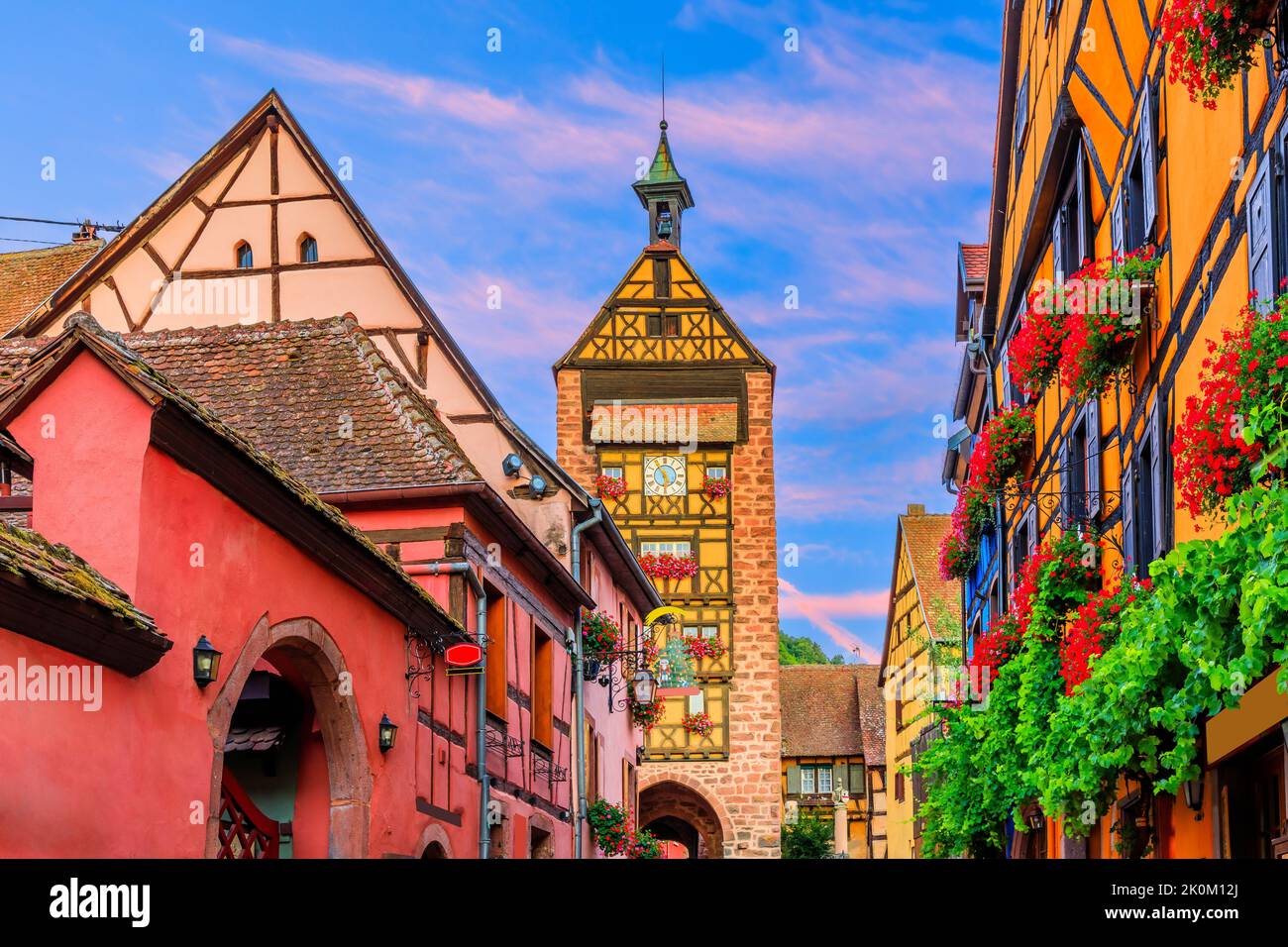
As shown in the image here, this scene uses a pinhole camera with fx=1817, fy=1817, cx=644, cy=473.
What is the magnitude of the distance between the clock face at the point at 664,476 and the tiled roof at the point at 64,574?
91.2 feet

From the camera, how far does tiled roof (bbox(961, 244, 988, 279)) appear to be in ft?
68.9

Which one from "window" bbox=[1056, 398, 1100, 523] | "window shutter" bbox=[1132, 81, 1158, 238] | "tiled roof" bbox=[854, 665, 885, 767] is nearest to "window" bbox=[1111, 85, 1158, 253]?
"window shutter" bbox=[1132, 81, 1158, 238]

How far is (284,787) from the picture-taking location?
1179 cm

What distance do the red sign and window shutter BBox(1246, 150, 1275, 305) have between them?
6.72 m

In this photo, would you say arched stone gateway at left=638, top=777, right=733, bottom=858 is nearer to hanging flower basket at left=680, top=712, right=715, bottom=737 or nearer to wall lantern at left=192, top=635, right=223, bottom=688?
hanging flower basket at left=680, top=712, right=715, bottom=737

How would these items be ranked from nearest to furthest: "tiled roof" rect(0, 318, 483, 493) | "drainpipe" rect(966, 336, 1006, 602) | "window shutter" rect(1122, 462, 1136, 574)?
"window shutter" rect(1122, 462, 1136, 574) < "tiled roof" rect(0, 318, 483, 493) < "drainpipe" rect(966, 336, 1006, 602)

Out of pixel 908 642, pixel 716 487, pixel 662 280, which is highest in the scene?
pixel 662 280

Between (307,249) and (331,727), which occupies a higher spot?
(307,249)

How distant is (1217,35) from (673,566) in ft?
94.0

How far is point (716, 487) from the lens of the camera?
3612cm

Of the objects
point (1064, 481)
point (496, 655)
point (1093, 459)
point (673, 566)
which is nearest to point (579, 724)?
point (496, 655)

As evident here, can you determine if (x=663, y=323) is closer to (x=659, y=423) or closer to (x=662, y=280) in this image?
(x=662, y=280)
